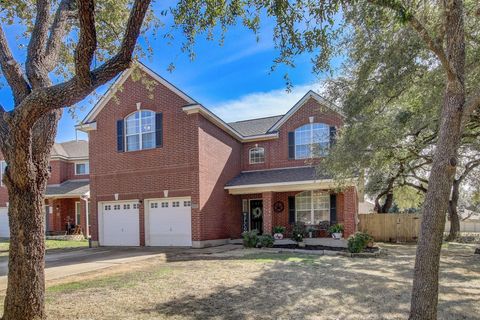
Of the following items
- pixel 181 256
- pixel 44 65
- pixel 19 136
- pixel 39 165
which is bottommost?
pixel 181 256

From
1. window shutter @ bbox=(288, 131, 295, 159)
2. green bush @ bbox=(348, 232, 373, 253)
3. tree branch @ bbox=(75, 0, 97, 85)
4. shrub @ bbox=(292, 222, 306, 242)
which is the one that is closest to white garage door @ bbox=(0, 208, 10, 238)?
window shutter @ bbox=(288, 131, 295, 159)

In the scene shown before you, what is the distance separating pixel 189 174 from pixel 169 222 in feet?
8.50

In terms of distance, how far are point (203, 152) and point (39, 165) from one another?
37.2 ft

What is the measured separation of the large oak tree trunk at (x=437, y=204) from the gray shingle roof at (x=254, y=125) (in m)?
15.7

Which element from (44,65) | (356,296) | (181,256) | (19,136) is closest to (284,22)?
(44,65)

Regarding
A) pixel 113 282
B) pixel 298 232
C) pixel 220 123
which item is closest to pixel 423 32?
pixel 113 282

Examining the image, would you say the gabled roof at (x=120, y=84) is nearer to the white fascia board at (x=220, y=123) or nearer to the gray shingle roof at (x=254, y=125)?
the white fascia board at (x=220, y=123)

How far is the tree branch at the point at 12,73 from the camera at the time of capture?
Answer: 20.2 ft

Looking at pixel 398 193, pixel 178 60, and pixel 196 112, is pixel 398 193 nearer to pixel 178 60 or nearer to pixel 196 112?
pixel 196 112

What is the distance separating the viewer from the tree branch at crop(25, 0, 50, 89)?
21.1ft

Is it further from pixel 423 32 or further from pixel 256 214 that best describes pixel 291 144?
pixel 423 32

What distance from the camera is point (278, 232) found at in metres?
18.5

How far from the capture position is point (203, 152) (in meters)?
17.4

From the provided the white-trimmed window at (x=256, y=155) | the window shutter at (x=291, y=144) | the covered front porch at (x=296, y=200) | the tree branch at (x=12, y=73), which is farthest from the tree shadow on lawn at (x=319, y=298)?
the white-trimmed window at (x=256, y=155)
